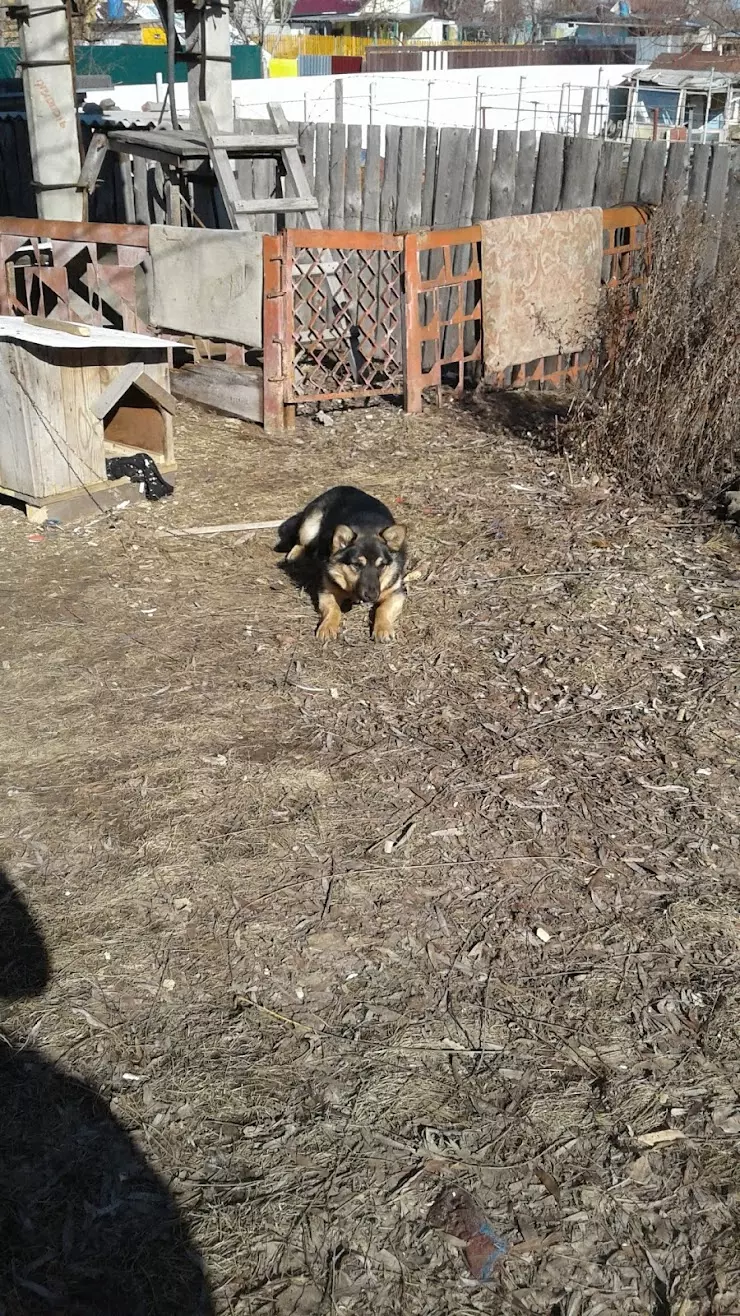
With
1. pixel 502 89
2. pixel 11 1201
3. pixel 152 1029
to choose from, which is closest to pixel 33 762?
pixel 152 1029

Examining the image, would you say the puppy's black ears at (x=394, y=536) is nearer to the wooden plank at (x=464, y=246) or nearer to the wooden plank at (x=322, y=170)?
the wooden plank at (x=464, y=246)

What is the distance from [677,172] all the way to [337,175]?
4.42 meters

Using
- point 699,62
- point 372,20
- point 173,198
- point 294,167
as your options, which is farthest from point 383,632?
point 372,20

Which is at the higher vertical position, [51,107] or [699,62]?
[699,62]

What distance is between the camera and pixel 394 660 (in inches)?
219

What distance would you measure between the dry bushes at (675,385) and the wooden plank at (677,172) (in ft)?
7.78

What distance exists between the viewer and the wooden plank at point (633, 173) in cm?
1037

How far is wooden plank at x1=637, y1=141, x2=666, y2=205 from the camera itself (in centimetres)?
1027

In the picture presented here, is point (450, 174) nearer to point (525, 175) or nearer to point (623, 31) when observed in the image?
point (525, 175)

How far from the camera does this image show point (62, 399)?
6.97 meters

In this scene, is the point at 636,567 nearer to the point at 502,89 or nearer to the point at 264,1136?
the point at 264,1136

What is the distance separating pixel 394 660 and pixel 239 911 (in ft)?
6.95

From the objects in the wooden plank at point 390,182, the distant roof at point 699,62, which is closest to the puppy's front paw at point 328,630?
the wooden plank at point 390,182

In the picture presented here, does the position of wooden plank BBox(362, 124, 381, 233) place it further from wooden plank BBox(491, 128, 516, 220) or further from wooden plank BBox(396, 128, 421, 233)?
wooden plank BBox(491, 128, 516, 220)
